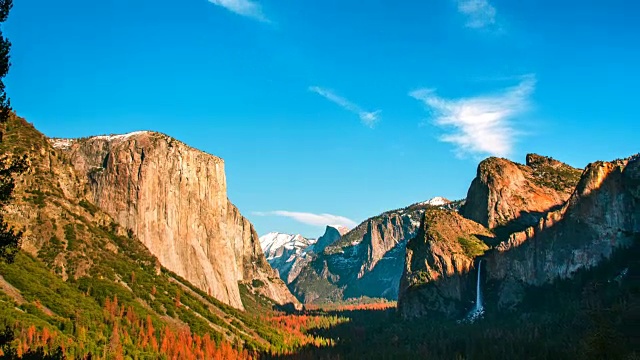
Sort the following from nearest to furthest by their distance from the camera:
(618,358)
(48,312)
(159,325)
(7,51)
A: (7,51) < (618,358) < (48,312) < (159,325)

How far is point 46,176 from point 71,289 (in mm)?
49289

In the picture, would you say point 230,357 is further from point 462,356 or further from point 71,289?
point 462,356

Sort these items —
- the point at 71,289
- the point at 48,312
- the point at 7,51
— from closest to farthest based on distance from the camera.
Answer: the point at 7,51
the point at 48,312
the point at 71,289

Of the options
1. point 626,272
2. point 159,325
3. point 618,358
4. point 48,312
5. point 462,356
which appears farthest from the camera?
point 626,272

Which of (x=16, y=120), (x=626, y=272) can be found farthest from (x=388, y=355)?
(x=16, y=120)

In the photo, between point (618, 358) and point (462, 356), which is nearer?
point (618, 358)

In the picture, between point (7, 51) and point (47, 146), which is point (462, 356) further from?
point (7, 51)

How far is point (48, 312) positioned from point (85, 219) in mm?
64349

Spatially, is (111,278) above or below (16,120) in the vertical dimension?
below

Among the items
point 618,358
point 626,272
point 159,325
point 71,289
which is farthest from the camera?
point 626,272

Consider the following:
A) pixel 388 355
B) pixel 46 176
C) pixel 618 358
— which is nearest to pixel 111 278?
pixel 46 176

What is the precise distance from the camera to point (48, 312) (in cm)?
13150

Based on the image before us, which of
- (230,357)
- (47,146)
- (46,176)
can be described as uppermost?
(47,146)

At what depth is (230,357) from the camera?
162m
